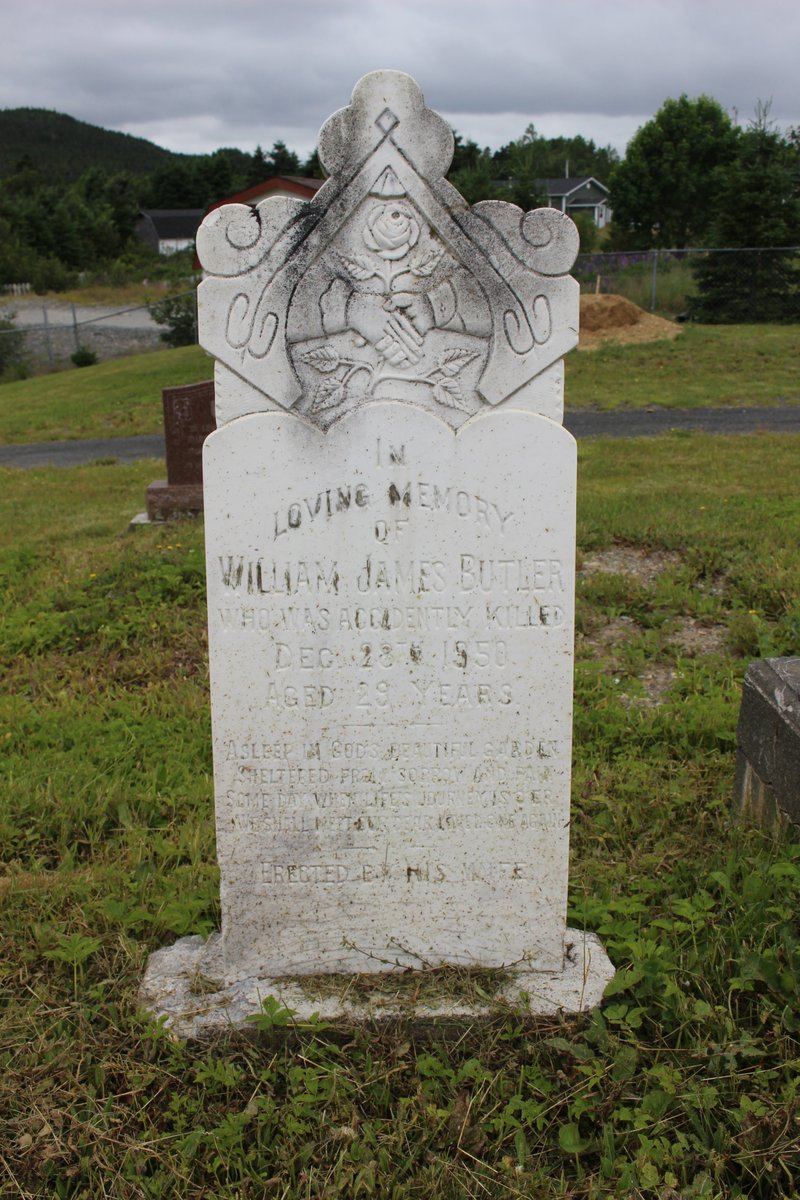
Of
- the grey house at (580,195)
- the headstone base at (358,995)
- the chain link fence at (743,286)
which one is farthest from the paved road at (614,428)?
the grey house at (580,195)

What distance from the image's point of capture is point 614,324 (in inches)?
701

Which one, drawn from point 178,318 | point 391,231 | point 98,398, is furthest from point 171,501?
point 178,318

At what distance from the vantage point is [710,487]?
823 centimetres

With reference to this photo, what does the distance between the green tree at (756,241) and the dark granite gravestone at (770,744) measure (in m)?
17.9

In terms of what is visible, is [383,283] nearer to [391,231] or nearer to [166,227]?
[391,231]

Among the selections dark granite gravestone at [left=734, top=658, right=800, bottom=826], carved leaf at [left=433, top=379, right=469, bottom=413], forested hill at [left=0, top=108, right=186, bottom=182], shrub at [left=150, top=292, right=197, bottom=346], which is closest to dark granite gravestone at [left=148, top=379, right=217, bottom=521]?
dark granite gravestone at [left=734, top=658, right=800, bottom=826]

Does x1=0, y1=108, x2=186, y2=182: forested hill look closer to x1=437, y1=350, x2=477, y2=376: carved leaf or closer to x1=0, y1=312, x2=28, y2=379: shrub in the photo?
x1=0, y1=312, x2=28, y2=379: shrub

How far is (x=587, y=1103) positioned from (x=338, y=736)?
1063mm

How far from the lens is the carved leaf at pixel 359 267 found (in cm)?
254

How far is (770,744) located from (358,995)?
5.27ft

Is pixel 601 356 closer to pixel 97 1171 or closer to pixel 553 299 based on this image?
pixel 553 299

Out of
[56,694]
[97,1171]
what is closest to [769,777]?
[97,1171]

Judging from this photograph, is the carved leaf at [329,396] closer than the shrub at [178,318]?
Yes

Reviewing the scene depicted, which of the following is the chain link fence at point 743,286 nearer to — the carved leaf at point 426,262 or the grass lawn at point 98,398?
the grass lawn at point 98,398
